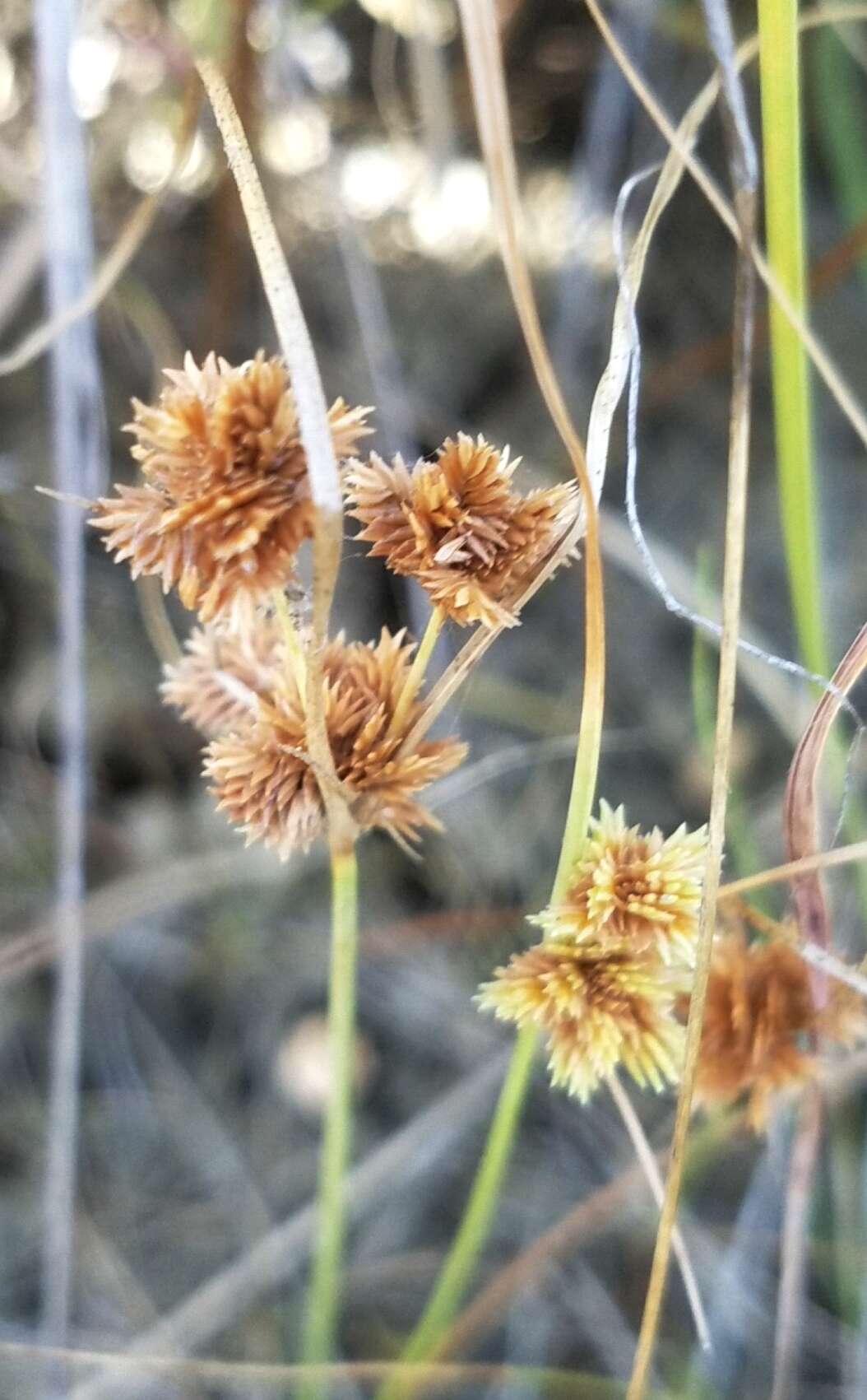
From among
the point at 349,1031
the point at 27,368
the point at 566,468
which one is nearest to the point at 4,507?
the point at 27,368

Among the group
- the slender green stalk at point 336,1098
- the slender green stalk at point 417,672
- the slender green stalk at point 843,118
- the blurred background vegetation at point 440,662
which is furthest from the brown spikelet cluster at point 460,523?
the slender green stalk at point 843,118

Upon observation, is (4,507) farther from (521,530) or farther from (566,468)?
(521,530)

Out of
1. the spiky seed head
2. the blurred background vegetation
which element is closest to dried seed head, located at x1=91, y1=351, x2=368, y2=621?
the spiky seed head

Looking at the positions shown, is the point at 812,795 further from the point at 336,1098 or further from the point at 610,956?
the point at 336,1098

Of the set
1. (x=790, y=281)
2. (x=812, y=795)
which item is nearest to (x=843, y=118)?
(x=790, y=281)

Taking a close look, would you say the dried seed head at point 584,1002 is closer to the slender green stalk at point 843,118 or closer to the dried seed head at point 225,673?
the dried seed head at point 225,673

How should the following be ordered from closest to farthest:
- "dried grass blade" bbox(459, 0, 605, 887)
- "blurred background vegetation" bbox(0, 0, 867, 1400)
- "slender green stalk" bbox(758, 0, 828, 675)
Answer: "dried grass blade" bbox(459, 0, 605, 887)
"slender green stalk" bbox(758, 0, 828, 675)
"blurred background vegetation" bbox(0, 0, 867, 1400)

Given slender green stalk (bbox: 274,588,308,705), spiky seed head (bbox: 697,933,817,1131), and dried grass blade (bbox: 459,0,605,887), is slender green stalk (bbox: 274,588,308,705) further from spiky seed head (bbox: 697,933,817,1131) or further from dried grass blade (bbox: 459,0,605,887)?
spiky seed head (bbox: 697,933,817,1131)
